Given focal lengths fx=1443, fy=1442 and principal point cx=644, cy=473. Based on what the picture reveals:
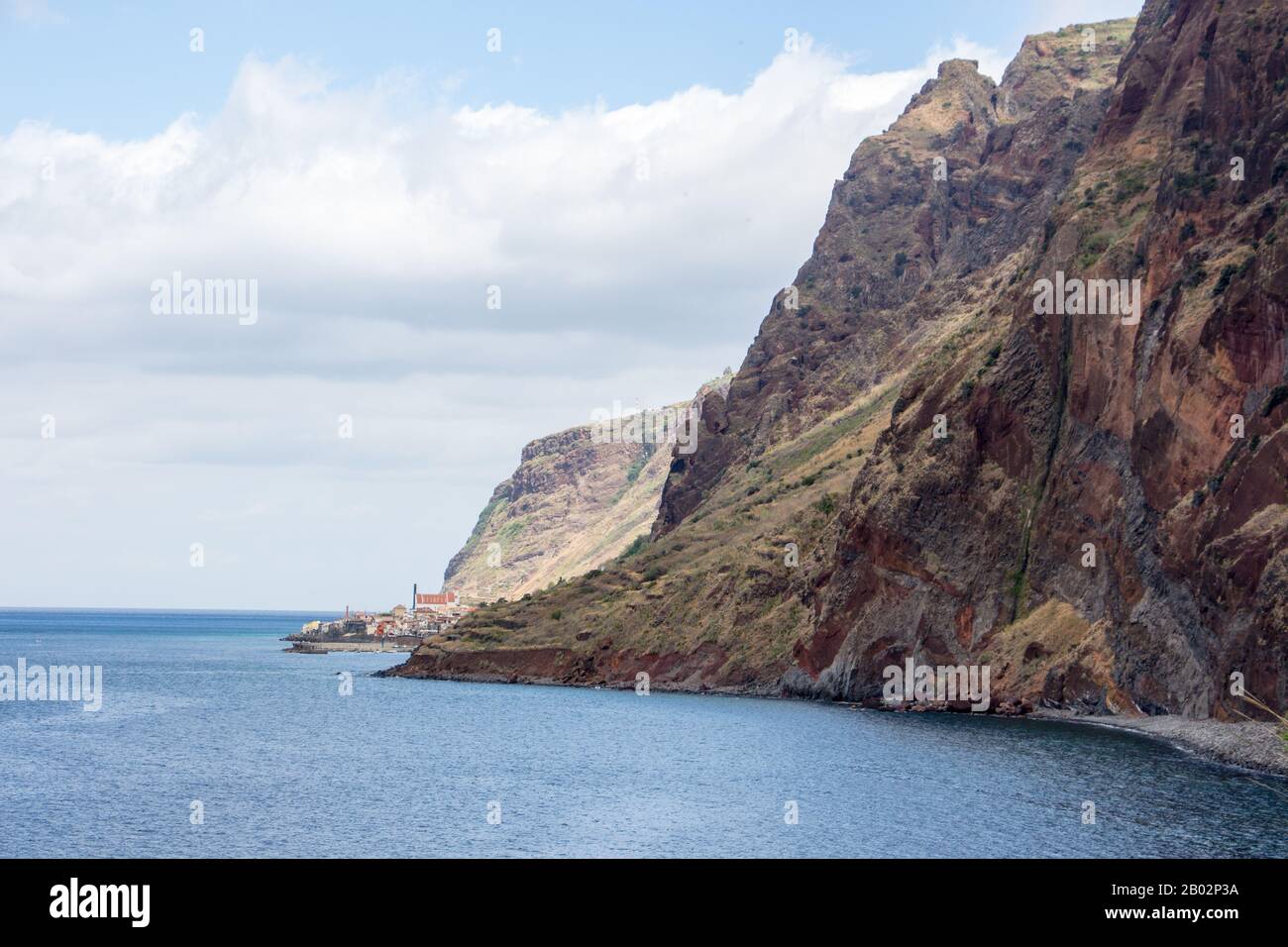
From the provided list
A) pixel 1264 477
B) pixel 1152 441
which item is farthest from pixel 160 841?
pixel 1152 441

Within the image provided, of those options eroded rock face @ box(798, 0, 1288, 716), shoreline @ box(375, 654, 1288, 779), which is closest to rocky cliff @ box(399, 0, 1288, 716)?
eroded rock face @ box(798, 0, 1288, 716)

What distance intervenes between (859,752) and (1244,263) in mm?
42337

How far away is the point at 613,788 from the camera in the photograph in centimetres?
8144

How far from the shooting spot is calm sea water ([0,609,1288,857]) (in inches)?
2399

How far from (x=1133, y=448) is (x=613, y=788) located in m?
51.9

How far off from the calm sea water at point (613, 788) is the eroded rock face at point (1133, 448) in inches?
375

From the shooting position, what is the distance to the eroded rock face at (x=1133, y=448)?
9306 centimetres

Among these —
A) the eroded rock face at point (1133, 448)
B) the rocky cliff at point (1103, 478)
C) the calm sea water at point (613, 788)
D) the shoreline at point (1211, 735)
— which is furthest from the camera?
the rocky cliff at point (1103, 478)

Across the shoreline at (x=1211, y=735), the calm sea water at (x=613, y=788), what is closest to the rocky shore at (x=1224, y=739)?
the shoreline at (x=1211, y=735)

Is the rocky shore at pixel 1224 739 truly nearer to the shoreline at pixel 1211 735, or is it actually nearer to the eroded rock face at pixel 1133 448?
the shoreline at pixel 1211 735

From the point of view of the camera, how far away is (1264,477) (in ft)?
287

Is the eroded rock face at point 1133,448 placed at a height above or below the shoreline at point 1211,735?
above

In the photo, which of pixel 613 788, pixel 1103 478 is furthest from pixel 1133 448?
pixel 613 788
